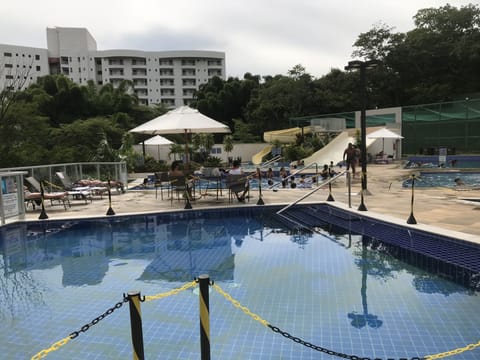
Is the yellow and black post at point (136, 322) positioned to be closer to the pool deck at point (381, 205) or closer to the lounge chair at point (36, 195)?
the pool deck at point (381, 205)

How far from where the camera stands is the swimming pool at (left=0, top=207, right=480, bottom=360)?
12.3ft

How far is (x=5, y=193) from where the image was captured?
358 inches

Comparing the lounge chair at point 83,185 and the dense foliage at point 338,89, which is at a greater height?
the dense foliage at point 338,89

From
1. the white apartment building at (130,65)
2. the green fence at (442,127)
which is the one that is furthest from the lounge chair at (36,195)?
the white apartment building at (130,65)

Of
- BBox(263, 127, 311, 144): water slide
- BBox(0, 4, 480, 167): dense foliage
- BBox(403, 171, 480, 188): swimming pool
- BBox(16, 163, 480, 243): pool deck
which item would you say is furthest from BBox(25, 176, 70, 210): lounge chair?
BBox(263, 127, 311, 144): water slide

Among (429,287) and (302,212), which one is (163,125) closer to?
(302,212)

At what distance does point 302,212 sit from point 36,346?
757 cm

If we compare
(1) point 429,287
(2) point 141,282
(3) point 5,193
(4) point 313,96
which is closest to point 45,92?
(4) point 313,96

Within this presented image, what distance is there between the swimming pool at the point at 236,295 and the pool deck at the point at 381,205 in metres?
1.08

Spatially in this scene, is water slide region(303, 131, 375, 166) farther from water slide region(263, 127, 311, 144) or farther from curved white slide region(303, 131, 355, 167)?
water slide region(263, 127, 311, 144)

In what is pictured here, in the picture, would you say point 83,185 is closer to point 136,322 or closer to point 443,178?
point 136,322

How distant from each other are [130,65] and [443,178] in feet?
233

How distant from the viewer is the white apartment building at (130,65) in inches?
2980

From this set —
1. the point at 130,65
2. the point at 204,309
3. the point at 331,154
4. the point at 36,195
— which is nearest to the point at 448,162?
the point at 331,154
